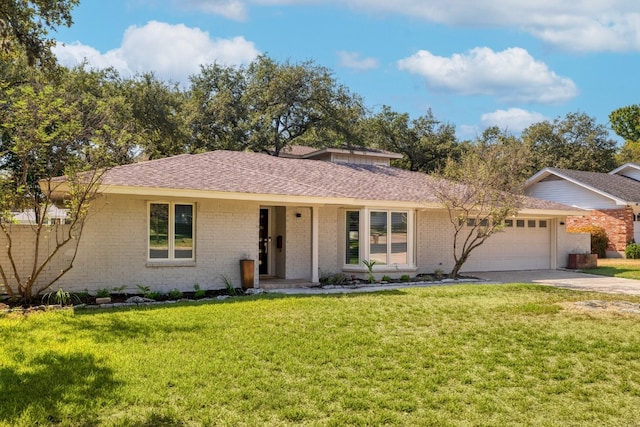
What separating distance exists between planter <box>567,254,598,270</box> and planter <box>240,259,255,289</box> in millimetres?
14143

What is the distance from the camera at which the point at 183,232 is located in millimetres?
12445

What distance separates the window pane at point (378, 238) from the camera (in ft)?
49.3

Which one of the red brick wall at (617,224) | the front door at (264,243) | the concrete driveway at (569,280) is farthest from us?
the red brick wall at (617,224)

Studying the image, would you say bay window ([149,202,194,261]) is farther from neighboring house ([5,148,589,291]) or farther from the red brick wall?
the red brick wall

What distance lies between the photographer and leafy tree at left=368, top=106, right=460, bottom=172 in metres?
38.2

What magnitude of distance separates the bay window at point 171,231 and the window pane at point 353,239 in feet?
15.8

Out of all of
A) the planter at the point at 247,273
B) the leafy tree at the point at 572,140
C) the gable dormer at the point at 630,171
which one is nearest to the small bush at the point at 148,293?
the planter at the point at 247,273

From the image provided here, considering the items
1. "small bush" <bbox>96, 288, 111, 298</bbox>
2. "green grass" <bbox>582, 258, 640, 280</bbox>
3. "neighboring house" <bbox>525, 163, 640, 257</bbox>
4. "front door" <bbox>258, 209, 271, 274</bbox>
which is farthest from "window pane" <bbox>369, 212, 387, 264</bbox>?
"neighboring house" <bbox>525, 163, 640, 257</bbox>

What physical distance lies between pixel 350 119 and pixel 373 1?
16239 millimetres

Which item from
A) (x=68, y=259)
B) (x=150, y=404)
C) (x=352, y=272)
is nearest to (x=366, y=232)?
(x=352, y=272)

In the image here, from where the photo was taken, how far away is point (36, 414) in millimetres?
4531

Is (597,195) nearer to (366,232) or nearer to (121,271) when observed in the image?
(366,232)

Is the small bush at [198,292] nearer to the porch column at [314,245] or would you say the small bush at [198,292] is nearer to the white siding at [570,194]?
the porch column at [314,245]

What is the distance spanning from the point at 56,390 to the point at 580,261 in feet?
66.7
